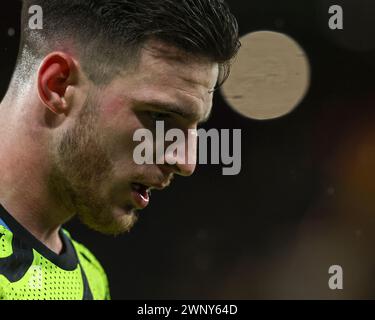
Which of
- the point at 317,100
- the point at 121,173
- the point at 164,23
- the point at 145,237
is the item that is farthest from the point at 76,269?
the point at 317,100

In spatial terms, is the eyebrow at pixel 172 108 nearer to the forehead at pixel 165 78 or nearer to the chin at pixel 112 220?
the forehead at pixel 165 78

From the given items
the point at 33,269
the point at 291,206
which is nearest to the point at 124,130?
the point at 33,269

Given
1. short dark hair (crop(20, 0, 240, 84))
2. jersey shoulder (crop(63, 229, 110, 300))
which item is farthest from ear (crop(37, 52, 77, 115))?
jersey shoulder (crop(63, 229, 110, 300))

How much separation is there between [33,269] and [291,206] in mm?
2925

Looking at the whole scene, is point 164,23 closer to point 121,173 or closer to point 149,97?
→ point 149,97

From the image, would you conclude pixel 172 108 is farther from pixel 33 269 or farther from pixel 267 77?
pixel 267 77

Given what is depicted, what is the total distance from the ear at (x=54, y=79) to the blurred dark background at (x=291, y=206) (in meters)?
2.38

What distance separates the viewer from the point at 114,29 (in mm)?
1334

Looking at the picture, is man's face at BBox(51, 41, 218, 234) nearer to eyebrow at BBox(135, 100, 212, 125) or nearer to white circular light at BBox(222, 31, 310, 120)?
eyebrow at BBox(135, 100, 212, 125)

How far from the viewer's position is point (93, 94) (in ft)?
4.36

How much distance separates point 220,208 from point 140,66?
8.78ft

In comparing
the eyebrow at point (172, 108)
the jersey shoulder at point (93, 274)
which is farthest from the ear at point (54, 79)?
the jersey shoulder at point (93, 274)

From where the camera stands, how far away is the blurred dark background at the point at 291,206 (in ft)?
12.3

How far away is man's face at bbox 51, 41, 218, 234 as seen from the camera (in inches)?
51.9
